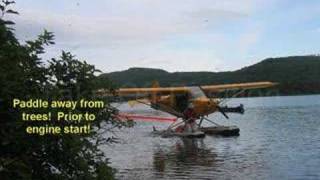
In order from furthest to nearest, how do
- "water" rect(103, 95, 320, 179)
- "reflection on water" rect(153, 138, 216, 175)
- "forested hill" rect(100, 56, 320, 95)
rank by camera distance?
"forested hill" rect(100, 56, 320, 95) → "reflection on water" rect(153, 138, 216, 175) → "water" rect(103, 95, 320, 179)

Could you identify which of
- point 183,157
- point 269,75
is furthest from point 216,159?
point 269,75

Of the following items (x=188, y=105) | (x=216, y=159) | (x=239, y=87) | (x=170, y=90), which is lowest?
(x=216, y=159)

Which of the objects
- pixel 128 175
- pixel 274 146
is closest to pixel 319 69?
pixel 274 146

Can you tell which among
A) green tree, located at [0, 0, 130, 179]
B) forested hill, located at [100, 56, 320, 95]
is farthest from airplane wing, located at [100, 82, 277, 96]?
forested hill, located at [100, 56, 320, 95]

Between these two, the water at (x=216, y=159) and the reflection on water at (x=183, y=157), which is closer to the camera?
the water at (x=216, y=159)

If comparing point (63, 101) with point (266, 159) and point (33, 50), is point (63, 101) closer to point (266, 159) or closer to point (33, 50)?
point (33, 50)

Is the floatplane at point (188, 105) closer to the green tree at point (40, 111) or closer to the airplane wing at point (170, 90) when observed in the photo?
the airplane wing at point (170, 90)

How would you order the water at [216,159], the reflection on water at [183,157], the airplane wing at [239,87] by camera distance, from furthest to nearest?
the airplane wing at [239,87], the reflection on water at [183,157], the water at [216,159]

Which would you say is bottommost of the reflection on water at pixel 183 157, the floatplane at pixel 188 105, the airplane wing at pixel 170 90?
the reflection on water at pixel 183 157

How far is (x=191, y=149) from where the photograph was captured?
2756 cm

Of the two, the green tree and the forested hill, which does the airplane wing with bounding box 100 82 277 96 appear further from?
the forested hill

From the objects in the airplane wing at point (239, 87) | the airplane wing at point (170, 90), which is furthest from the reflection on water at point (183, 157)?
the airplane wing at point (239, 87)

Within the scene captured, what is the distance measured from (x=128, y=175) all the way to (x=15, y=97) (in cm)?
1373

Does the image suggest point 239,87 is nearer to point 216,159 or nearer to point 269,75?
point 216,159
